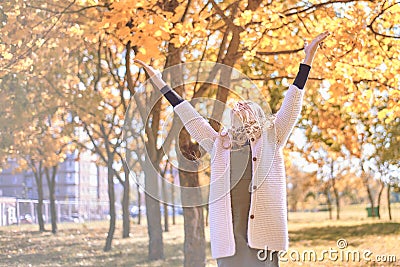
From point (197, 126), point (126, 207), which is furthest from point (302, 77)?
point (126, 207)

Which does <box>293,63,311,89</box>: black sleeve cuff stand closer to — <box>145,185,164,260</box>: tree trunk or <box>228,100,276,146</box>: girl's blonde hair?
<box>228,100,276,146</box>: girl's blonde hair

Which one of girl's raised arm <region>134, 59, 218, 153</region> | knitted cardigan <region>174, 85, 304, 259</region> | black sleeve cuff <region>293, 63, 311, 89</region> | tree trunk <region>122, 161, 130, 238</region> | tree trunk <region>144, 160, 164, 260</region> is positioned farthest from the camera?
tree trunk <region>122, 161, 130, 238</region>

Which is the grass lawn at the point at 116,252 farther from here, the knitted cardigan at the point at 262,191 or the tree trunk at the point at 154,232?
the knitted cardigan at the point at 262,191

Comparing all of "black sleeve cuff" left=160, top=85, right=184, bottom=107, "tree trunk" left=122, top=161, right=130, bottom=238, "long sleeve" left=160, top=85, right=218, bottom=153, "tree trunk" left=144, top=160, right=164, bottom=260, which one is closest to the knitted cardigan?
"long sleeve" left=160, top=85, right=218, bottom=153

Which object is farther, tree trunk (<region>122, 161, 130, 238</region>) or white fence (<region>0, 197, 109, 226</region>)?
tree trunk (<region>122, 161, 130, 238</region>)

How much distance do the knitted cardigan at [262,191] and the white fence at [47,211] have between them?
15.5 meters

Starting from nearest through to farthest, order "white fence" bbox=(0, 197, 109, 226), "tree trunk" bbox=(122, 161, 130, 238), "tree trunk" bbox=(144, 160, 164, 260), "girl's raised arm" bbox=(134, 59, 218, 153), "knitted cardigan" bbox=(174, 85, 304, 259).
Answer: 1. "knitted cardigan" bbox=(174, 85, 304, 259)
2. "girl's raised arm" bbox=(134, 59, 218, 153)
3. "tree trunk" bbox=(144, 160, 164, 260)
4. "white fence" bbox=(0, 197, 109, 226)
5. "tree trunk" bbox=(122, 161, 130, 238)

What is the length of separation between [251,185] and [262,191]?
8 cm

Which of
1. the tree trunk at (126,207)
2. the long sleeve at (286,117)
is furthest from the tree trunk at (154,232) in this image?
the long sleeve at (286,117)

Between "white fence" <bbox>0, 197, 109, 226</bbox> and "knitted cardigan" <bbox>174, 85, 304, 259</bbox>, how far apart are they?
1550 cm

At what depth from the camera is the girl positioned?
3.64m

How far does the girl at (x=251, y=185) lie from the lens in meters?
3.64

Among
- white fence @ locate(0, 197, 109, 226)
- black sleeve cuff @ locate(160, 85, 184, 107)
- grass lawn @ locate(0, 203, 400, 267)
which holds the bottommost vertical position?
grass lawn @ locate(0, 203, 400, 267)

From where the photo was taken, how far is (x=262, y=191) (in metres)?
3.62
